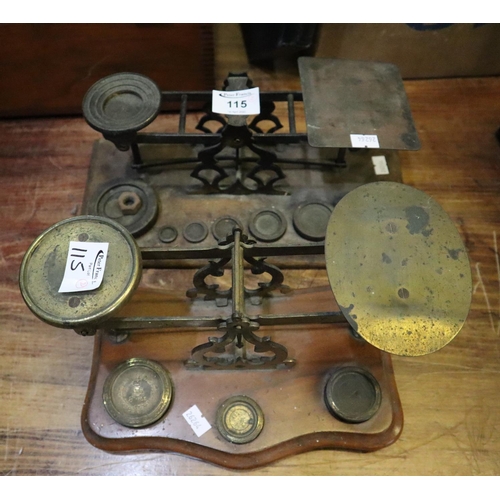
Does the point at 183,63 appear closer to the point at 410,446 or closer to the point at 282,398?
the point at 282,398

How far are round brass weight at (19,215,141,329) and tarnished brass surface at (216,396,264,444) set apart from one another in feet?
1.86

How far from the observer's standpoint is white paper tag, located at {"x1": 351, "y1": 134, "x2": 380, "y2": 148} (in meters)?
1.84

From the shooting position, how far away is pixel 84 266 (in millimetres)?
1415

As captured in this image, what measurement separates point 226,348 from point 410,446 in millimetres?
748

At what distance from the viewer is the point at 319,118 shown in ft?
6.22

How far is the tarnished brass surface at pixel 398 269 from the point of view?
4.50 feet

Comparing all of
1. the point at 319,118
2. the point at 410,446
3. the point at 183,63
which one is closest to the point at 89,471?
the point at 410,446

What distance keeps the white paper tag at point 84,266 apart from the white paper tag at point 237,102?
0.74m

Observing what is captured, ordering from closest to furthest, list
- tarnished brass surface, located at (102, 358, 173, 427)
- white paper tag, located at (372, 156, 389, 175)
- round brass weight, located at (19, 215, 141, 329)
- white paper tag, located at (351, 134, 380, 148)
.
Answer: round brass weight, located at (19, 215, 141, 329) < tarnished brass surface, located at (102, 358, 173, 427) < white paper tag, located at (351, 134, 380, 148) < white paper tag, located at (372, 156, 389, 175)

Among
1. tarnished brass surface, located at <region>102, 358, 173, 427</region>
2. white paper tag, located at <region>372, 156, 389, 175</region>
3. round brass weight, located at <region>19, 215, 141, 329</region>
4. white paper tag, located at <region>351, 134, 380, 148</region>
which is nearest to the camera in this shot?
round brass weight, located at <region>19, 215, 141, 329</region>

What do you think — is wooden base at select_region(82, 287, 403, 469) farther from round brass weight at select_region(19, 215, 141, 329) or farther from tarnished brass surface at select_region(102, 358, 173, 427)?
round brass weight at select_region(19, 215, 141, 329)

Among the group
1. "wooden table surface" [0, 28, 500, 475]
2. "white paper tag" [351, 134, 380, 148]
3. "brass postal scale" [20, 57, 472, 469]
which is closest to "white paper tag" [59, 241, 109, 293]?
"brass postal scale" [20, 57, 472, 469]

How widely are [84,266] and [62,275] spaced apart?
7 centimetres

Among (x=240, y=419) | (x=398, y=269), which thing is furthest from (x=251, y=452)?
(x=398, y=269)
